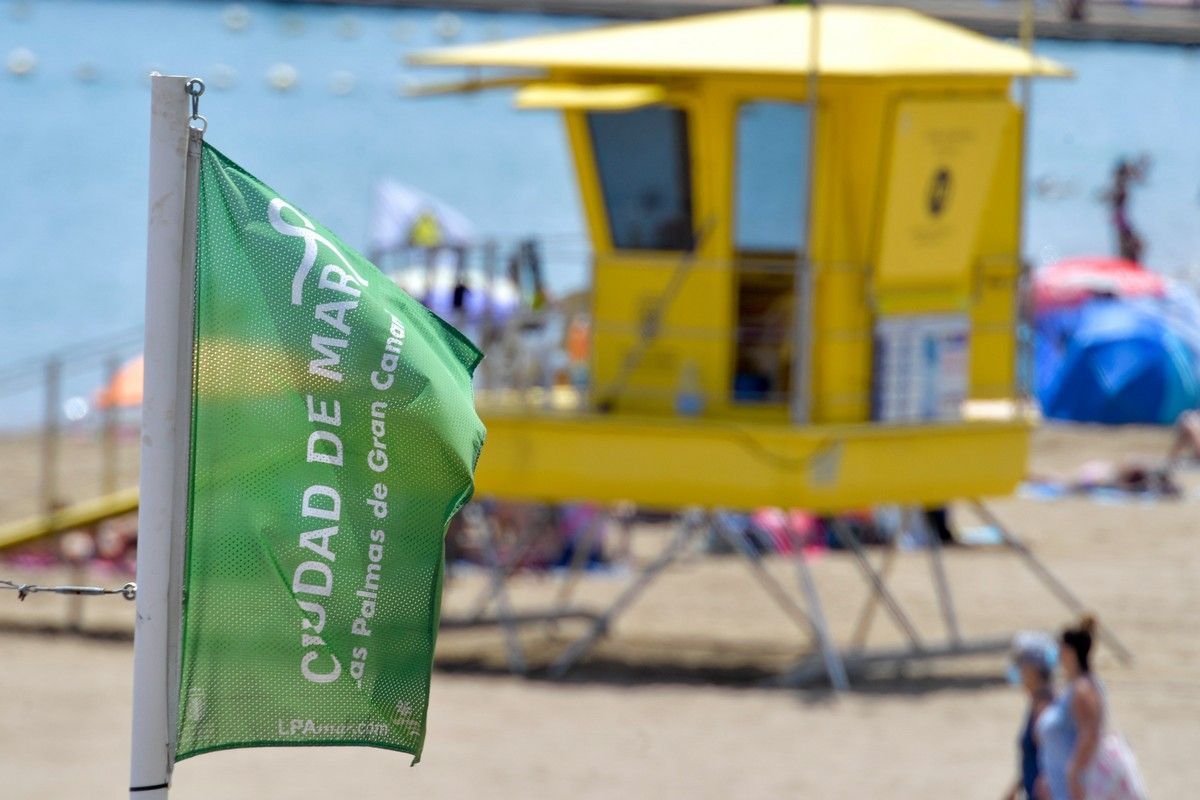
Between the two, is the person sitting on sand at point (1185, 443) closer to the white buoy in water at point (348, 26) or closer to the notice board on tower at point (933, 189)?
the notice board on tower at point (933, 189)

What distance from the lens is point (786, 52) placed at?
40.6ft

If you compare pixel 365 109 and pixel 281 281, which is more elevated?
pixel 365 109

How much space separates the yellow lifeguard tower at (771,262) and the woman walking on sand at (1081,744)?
15.1ft

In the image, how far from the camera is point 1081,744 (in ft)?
25.0

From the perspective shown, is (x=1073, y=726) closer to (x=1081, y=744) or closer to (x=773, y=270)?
(x=1081, y=744)

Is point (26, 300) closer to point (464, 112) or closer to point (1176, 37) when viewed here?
point (464, 112)

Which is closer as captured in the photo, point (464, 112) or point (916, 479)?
point (916, 479)

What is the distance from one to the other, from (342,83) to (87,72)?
24.0 feet

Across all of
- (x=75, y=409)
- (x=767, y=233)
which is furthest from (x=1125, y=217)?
(x=767, y=233)

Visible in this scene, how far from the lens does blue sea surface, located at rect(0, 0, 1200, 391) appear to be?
4153 centimetres

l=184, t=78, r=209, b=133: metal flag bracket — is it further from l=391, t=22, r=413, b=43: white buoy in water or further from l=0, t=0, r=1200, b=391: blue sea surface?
l=391, t=22, r=413, b=43: white buoy in water

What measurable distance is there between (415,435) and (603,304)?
27.4 feet

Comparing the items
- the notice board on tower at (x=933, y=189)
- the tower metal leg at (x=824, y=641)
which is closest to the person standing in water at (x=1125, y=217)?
the notice board on tower at (x=933, y=189)

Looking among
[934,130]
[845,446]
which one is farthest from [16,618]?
[934,130]
